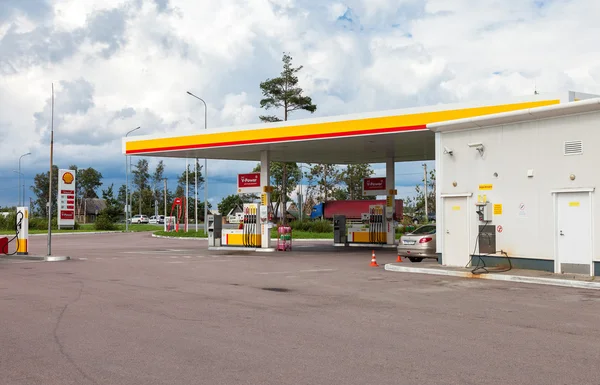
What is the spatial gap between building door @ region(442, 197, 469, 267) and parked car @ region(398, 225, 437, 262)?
5.69 feet

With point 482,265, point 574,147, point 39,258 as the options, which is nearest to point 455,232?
point 482,265

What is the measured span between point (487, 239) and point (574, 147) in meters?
3.60

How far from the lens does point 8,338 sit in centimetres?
844

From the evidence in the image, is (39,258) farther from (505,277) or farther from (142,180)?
(142,180)

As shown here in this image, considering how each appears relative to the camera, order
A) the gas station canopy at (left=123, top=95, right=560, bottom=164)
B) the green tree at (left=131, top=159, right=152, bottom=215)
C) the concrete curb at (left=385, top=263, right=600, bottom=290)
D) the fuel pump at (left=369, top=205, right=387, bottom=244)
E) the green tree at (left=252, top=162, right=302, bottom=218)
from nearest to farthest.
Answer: the concrete curb at (left=385, top=263, right=600, bottom=290)
the gas station canopy at (left=123, top=95, right=560, bottom=164)
the fuel pump at (left=369, top=205, right=387, bottom=244)
the green tree at (left=252, top=162, right=302, bottom=218)
the green tree at (left=131, top=159, right=152, bottom=215)

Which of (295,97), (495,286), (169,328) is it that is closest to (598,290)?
(495,286)

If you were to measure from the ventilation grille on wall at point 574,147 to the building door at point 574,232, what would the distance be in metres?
1.06

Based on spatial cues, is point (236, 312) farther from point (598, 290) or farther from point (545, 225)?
point (545, 225)

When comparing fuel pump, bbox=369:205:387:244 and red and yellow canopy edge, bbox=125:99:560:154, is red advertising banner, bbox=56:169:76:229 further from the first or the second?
fuel pump, bbox=369:205:387:244

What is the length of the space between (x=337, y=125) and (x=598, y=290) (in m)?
12.9

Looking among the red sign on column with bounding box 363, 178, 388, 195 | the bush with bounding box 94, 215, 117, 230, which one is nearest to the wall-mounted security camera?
the red sign on column with bounding box 363, 178, 388, 195

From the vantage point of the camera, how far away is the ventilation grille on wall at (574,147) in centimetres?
1629

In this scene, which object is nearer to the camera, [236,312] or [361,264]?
[236,312]

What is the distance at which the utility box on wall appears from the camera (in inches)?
720
